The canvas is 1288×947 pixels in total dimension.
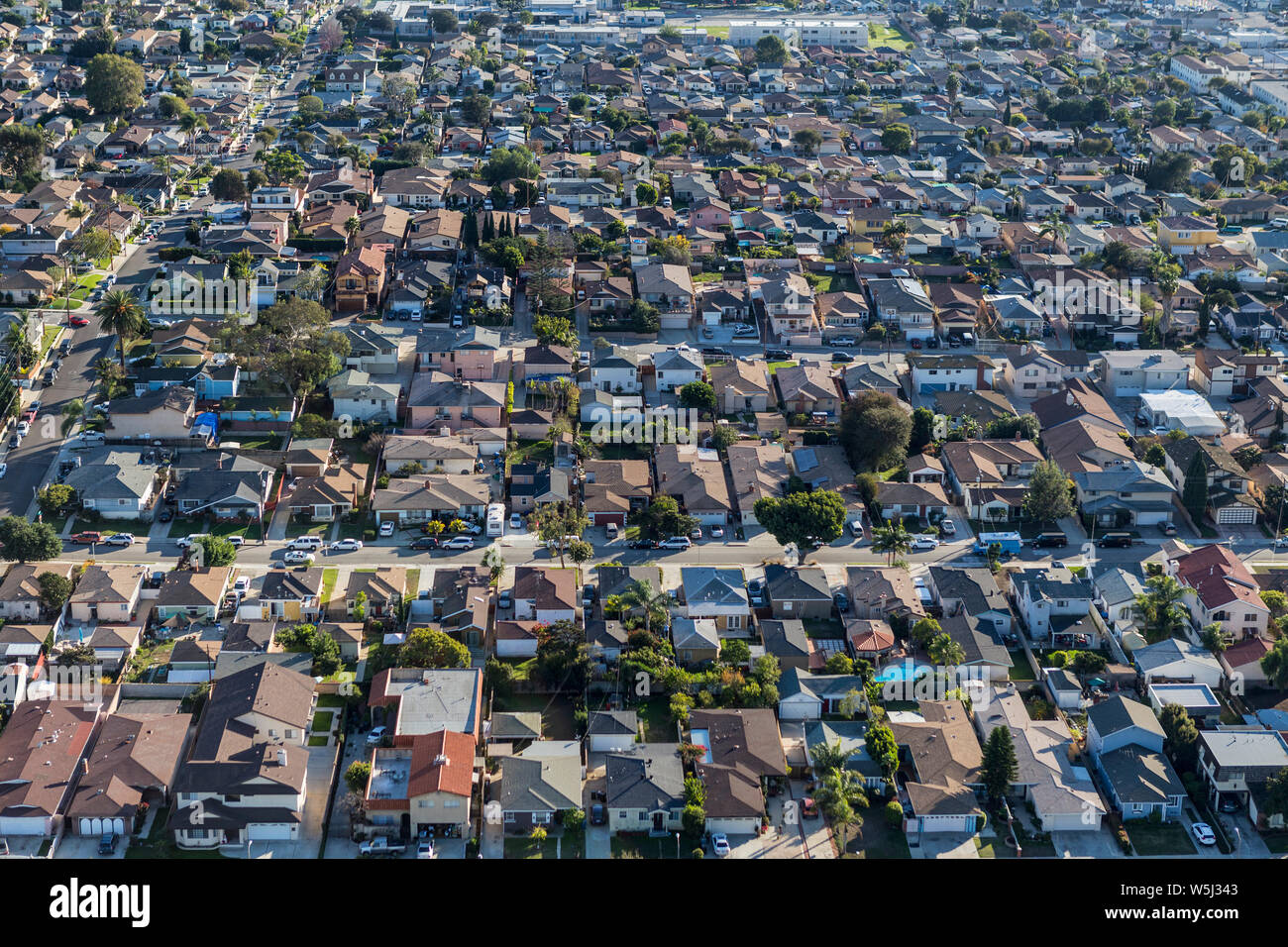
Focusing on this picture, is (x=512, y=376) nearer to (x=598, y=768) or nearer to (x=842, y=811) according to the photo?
(x=598, y=768)

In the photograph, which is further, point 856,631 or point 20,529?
point 20,529

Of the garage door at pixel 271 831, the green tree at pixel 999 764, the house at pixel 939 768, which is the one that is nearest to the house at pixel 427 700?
the garage door at pixel 271 831

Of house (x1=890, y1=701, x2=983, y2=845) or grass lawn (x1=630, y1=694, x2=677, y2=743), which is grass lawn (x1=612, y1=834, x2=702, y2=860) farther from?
house (x1=890, y1=701, x2=983, y2=845)

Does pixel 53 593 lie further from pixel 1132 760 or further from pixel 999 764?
pixel 1132 760

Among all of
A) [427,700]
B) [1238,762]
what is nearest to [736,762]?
[427,700]
